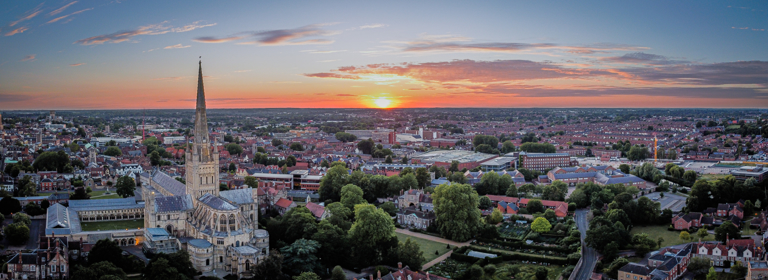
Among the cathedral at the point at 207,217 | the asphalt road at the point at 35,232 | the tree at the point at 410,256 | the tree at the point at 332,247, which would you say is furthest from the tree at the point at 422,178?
the asphalt road at the point at 35,232

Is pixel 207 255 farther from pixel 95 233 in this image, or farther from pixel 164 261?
pixel 95 233

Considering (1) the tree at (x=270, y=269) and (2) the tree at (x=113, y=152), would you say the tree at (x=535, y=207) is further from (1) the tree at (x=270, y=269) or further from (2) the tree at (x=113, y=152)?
(2) the tree at (x=113, y=152)

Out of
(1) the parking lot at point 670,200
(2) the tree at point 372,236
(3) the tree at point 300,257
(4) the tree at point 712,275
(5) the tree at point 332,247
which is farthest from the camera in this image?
(1) the parking lot at point 670,200

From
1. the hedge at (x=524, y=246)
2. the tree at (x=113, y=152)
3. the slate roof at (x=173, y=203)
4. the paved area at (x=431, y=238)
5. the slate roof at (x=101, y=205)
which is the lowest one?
the paved area at (x=431, y=238)

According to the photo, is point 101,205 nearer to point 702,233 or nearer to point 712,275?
point 712,275

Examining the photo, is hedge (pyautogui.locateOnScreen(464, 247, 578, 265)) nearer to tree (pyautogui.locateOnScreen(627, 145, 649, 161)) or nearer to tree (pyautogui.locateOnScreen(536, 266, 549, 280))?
tree (pyautogui.locateOnScreen(536, 266, 549, 280))

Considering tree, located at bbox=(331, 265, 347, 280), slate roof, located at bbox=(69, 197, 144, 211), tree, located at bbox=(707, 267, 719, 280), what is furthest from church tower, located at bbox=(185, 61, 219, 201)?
tree, located at bbox=(707, 267, 719, 280)

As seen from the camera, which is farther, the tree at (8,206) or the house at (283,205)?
the house at (283,205)

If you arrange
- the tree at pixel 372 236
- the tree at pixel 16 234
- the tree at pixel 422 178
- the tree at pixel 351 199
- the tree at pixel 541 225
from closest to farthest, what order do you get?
the tree at pixel 16 234 < the tree at pixel 372 236 < the tree at pixel 541 225 < the tree at pixel 351 199 < the tree at pixel 422 178
